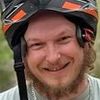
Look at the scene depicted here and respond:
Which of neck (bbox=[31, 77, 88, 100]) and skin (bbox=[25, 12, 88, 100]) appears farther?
neck (bbox=[31, 77, 88, 100])

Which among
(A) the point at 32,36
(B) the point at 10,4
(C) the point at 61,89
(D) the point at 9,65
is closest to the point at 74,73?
(C) the point at 61,89

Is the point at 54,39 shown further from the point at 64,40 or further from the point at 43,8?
the point at 43,8

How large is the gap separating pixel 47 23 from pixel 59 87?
378mm

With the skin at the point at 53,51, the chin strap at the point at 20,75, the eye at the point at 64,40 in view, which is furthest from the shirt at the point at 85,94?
the eye at the point at 64,40

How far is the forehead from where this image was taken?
3.17m

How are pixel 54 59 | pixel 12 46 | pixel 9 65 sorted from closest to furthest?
pixel 54 59 → pixel 12 46 → pixel 9 65

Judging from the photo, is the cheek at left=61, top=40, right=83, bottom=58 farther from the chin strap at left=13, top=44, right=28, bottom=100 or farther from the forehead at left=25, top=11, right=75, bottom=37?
the chin strap at left=13, top=44, right=28, bottom=100

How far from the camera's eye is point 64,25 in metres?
3.20

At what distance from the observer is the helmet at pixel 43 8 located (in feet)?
10.4

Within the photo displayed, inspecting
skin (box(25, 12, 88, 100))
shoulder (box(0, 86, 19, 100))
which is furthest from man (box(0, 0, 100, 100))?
shoulder (box(0, 86, 19, 100))

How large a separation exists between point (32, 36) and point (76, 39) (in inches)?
10.1

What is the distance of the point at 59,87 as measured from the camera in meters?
3.25

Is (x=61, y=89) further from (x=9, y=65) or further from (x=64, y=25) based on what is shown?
(x=9, y=65)

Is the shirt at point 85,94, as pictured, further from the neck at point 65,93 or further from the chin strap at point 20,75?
the chin strap at point 20,75
